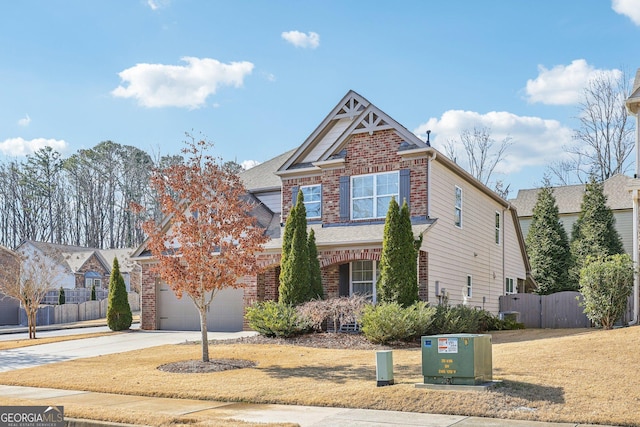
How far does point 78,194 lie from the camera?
63531 mm

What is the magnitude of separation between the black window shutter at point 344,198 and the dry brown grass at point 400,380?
6.12 m

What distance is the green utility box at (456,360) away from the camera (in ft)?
35.4

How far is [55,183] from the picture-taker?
6356 centimetres

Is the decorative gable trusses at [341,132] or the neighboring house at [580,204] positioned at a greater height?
the decorative gable trusses at [341,132]

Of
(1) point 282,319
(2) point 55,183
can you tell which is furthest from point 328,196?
(2) point 55,183

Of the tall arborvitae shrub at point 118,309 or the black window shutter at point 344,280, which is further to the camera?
the tall arborvitae shrub at point 118,309

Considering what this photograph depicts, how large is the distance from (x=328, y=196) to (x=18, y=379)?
12.0 m

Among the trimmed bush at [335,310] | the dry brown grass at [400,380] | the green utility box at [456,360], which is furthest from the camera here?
the trimmed bush at [335,310]

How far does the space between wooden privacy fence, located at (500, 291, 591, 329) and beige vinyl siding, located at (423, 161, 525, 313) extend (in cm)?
129

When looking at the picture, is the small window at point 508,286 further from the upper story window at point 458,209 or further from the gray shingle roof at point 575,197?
the gray shingle roof at point 575,197

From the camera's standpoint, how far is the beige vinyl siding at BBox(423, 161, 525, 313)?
2200 centimetres

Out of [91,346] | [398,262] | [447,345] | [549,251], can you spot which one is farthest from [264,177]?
[447,345]

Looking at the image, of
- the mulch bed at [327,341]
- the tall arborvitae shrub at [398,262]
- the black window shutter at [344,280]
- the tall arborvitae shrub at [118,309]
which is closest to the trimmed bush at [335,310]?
the mulch bed at [327,341]

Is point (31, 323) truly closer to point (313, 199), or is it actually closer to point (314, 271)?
point (313, 199)
